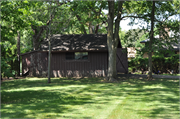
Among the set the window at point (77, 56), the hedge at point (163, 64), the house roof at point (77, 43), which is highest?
the house roof at point (77, 43)

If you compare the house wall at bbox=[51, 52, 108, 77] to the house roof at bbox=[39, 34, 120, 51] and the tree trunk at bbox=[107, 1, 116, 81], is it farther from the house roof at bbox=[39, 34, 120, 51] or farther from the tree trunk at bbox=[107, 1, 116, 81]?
the tree trunk at bbox=[107, 1, 116, 81]

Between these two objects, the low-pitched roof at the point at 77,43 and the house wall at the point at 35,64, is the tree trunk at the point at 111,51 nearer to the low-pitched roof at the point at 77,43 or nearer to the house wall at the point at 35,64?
the low-pitched roof at the point at 77,43

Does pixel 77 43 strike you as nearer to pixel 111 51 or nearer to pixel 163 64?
pixel 111 51

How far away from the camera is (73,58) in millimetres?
20562

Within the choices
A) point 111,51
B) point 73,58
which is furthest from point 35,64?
point 111,51

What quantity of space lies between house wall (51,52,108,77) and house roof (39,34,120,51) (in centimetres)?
88

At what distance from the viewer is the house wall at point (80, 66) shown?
790 inches

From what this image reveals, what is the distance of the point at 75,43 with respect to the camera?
20688 millimetres

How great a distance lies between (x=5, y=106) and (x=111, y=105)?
4076 mm

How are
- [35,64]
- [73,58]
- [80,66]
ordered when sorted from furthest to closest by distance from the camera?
[35,64], [73,58], [80,66]

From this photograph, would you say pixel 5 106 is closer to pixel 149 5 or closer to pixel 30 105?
pixel 30 105

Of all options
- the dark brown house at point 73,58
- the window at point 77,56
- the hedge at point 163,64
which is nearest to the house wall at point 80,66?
the dark brown house at point 73,58

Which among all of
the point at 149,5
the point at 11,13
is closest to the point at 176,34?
the point at 149,5

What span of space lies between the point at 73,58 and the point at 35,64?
14.8ft
